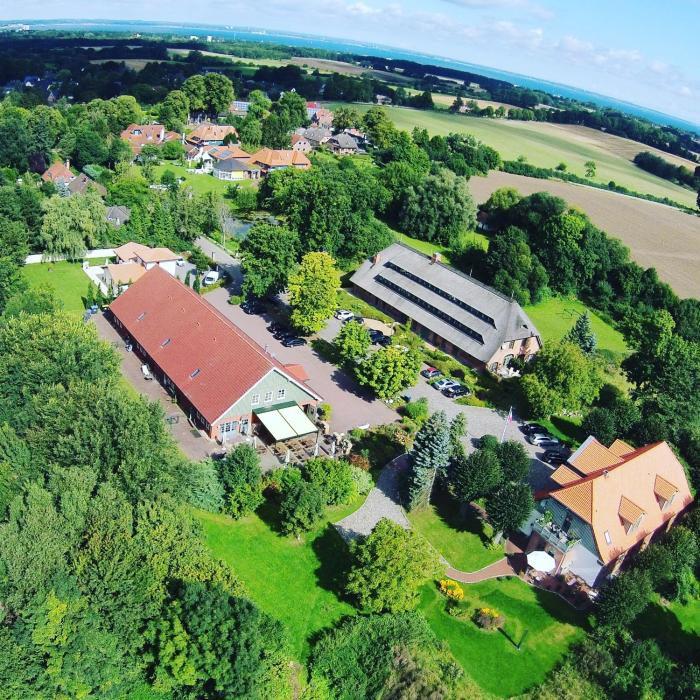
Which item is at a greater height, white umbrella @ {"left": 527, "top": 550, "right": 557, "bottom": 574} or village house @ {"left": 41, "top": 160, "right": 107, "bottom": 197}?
white umbrella @ {"left": 527, "top": 550, "right": 557, "bottom": 574}

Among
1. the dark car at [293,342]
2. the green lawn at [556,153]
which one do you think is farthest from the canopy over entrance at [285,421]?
the green lawn at [556,153]

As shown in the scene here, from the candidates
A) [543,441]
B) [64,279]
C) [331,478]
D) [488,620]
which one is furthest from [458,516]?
[64,279]

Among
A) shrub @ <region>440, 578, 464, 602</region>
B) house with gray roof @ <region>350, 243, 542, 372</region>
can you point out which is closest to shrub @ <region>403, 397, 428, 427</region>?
house with gray roof @ <region>350, 243, 542, 372</region>

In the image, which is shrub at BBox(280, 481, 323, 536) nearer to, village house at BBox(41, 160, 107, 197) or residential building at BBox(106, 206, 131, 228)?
residential building at BBox(106, 206, 131, 228)

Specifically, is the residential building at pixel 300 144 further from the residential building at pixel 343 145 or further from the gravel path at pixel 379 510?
the gravel path at pixel 379 510

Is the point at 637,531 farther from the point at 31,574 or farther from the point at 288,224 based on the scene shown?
the point at 288,224

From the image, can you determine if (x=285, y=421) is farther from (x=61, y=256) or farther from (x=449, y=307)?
(x=61, y=256)

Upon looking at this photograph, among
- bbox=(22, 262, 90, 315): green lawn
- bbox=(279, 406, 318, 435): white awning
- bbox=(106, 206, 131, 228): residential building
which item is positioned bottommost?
bbox=(22, 262, 90, 315): green lawn
